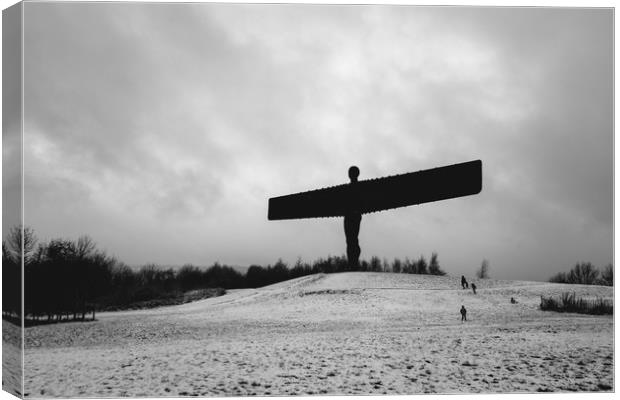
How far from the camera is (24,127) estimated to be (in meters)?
6.44

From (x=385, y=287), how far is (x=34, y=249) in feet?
20.5

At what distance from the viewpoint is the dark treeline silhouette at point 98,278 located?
667cm

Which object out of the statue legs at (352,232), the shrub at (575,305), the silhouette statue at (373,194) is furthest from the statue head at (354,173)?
the shrub at (575,305)

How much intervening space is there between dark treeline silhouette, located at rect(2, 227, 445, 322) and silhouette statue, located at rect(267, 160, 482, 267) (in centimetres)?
141

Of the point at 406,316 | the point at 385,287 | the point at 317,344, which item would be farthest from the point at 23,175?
the point at 385,287

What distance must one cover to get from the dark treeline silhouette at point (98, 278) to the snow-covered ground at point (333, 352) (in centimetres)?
67

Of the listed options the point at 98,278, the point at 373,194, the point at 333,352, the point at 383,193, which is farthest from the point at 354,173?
the point at 98,278

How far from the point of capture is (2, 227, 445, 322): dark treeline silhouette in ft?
21.9

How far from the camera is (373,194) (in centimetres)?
691

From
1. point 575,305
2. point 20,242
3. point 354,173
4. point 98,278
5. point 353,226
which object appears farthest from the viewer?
point 98,278

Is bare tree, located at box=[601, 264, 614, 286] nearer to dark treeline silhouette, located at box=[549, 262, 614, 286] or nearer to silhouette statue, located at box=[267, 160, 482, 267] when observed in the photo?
dark treeline silhouette, located at box=[549, 262, 614, 286]

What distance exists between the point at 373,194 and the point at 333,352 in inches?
88.0

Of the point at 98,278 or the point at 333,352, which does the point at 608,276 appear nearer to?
the point at 333,352

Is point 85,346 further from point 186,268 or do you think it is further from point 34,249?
point 186,268
